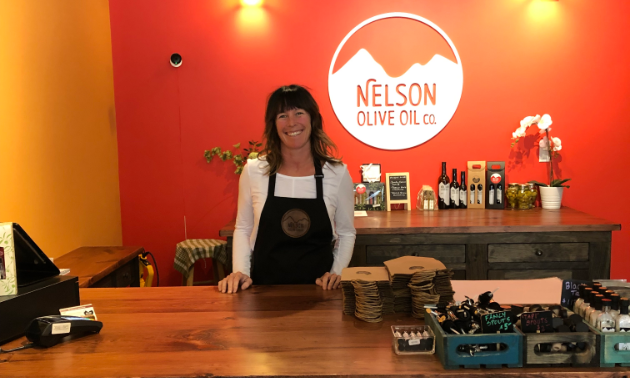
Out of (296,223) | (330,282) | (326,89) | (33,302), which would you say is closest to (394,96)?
(326,89)

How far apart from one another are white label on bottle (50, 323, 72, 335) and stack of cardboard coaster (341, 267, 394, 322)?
2.70 feet

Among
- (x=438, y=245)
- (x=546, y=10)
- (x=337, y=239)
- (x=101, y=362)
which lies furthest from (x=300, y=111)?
(x=546, y=10)

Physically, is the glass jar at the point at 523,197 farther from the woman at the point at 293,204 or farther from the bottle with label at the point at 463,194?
the woman at the point at 293,204

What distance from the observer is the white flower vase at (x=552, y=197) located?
3736 mm

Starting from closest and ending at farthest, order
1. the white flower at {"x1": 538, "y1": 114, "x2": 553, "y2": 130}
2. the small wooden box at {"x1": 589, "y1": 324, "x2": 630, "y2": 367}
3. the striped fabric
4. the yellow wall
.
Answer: the small wooden box at {"x1": 589, "y1": 324, "x2": 630, "y2": 367}
the yellow wall
the striped fabric
the white flower at {"x1": 538, "y1": 114, "x2": 553, "y2": 130}

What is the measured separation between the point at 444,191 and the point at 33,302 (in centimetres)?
303

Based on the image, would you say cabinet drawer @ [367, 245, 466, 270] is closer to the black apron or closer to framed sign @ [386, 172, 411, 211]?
framed sign @ [386, 172, 411, 211]

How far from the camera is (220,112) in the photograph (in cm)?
393

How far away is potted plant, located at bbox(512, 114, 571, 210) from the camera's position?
3.72 m

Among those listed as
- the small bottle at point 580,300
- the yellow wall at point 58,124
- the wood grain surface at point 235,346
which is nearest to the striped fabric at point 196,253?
the yellow wall at point 58,124

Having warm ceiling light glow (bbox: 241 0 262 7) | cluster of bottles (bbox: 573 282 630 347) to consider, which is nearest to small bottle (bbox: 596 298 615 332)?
cluster of bottles (bbox: 573 282 630 347)

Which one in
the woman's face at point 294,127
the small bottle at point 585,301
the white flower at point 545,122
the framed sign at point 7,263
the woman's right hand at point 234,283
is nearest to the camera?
the small bottle at point 585,301

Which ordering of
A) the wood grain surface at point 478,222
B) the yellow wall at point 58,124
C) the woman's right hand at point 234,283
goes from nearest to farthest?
the woman's right hand at point 234,283 → the yellow wall at point 58,124 → the wood grain surface at point 478,222

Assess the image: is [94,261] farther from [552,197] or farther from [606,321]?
[552,197]
